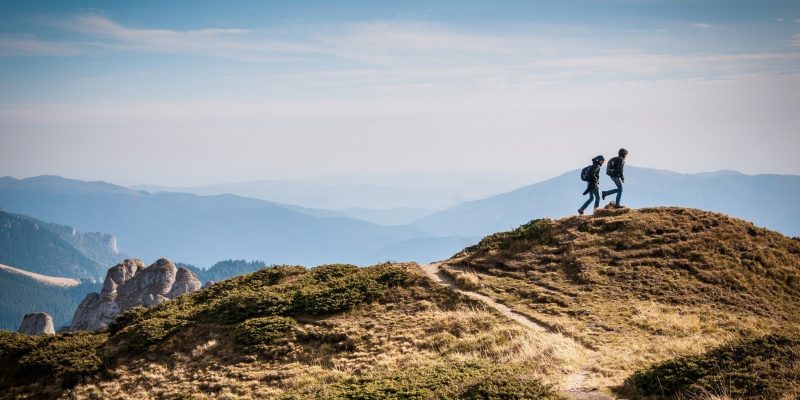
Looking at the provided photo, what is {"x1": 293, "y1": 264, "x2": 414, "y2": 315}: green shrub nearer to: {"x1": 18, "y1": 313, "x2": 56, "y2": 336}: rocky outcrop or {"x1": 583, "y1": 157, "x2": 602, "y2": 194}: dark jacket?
{"x1": 583, "y1": 157, "x2": 602, "y2": 194}: dark jacket

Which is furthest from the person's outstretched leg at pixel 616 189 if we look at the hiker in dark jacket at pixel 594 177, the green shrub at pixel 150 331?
the green shrub at pixel 150 331

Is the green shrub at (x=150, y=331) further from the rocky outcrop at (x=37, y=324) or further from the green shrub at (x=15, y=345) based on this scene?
the rocky outcrop at (x=37, y=324)

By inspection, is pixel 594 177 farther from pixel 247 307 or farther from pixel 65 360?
pixel 65 360

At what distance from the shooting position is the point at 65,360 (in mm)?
26438

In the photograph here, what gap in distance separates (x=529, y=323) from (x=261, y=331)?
12.0 m

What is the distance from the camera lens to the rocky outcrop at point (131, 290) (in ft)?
406

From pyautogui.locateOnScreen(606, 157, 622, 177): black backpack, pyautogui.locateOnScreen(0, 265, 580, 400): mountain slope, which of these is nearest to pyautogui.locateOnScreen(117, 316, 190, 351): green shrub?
pyautogui.locateOnScreen(0, 265, 580, 400): mountain slope

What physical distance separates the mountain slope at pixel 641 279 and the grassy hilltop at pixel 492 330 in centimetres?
11

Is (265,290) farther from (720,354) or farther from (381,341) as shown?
(720,354)

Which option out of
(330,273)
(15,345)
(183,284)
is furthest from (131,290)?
(330,273)

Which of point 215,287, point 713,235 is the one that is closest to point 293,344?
point 215,287

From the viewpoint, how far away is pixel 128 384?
79.2 ft

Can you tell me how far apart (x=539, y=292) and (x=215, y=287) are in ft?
62.7

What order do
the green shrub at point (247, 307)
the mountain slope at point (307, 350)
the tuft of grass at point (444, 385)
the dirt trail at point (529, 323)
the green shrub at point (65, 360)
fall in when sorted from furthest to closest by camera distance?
the green shrub at point (247, 307), the green shrub at point (65, 360), the mountain slope at point (307, 350), the dirt trail at point (529, 323), the tuft of grass at point (444, 385)
